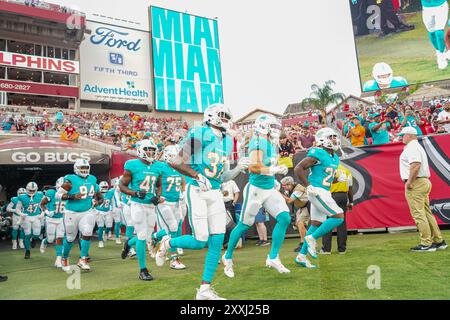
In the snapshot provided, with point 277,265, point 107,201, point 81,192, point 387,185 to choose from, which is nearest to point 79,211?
point 81,192

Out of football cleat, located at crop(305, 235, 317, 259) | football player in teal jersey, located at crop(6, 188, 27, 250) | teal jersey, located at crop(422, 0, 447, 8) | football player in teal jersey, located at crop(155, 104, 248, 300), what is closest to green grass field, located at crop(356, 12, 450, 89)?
teal jersey, located at crop(422, 0, 447, 8)

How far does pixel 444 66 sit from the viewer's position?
1206 inches

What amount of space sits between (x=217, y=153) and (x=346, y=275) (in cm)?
248

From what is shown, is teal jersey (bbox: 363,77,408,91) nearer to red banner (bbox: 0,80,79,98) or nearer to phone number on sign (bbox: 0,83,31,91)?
red banner (bbox: 0,80,79,98)

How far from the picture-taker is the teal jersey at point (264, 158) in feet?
20.7

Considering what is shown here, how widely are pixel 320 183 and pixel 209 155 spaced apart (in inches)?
99.0

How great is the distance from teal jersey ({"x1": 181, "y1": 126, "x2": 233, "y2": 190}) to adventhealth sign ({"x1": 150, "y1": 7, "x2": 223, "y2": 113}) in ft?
118

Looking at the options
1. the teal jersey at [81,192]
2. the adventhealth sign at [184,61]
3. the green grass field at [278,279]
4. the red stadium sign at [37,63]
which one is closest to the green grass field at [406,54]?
the adventhealth sign at [184,61]

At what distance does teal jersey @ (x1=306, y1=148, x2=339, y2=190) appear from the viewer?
677cm

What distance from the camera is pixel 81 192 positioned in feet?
27.3

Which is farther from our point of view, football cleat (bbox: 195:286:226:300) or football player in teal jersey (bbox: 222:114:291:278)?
football player in teal jersey (bbox: 222:114:291:278)

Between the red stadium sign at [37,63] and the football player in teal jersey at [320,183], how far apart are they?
32.5 meters
